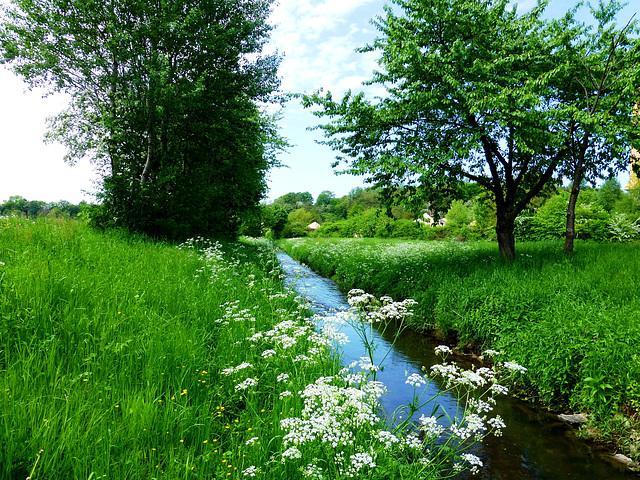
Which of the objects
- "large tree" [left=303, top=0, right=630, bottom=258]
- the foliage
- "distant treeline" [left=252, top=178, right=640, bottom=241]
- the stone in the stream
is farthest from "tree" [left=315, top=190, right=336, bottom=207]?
the stone in the stream

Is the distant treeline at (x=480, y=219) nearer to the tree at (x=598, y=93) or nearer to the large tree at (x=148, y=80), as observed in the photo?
the tree at (x=598, y=93)

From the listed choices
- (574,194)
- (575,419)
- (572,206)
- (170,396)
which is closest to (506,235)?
(572,206)

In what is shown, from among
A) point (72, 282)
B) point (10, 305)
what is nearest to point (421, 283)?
point (72, 282)

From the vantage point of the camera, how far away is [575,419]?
5406 mm

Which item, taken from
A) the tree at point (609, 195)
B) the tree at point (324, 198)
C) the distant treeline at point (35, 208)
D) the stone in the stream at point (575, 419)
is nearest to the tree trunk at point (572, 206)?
the stone in the stream at point (575, 419)

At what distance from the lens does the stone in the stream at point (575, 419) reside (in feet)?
17.6

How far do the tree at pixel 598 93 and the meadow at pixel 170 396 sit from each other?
1003 cm

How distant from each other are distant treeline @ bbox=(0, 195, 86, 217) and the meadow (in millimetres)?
6449

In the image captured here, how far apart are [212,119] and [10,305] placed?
1409cm

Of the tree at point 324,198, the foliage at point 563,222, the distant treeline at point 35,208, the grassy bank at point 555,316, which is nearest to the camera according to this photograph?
the grassy bank at point 555,316

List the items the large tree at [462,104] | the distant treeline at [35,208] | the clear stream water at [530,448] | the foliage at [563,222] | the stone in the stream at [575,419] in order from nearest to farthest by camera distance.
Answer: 1. the clear stream water at [530,448]
2. the stone in the stream at [575,419]
3. the large tree at [462,104]
4. the distant treeline at [35,208]
5. the foliage at [563,222]

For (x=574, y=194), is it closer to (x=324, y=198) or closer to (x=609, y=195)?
(x=609, y=195)

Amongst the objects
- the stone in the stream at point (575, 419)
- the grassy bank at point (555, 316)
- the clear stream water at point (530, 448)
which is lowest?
the clear stream water at point (530, 448)

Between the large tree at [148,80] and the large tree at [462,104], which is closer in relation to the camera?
the large tree at [462,104]
